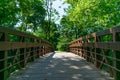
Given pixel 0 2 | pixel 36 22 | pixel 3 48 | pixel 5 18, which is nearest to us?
pixel 3 48

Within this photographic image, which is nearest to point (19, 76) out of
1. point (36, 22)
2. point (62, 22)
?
point (62, 22)

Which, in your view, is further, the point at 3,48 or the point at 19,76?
the point at 19,76

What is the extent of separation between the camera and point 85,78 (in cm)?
650

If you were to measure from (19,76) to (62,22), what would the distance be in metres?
41.9

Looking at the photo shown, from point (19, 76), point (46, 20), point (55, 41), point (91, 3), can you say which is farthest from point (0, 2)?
point (55, 41)

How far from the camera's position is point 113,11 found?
814 inches

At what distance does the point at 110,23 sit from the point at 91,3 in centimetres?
274

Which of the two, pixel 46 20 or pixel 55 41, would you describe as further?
pixel 55 41

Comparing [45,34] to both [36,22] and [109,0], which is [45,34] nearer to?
[36,22]

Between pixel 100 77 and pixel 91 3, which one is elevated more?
pixel 91 3

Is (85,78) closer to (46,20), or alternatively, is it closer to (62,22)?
(62,22)

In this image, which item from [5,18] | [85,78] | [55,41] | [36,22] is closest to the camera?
[85,78]

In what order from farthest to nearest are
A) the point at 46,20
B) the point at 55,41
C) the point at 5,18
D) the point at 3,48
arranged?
1. the point at 55,41
2. the point at 46,20
3. the point at 5,18
4. the point at 3,48

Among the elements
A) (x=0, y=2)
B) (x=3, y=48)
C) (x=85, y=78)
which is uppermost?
(x=0, y=2)
